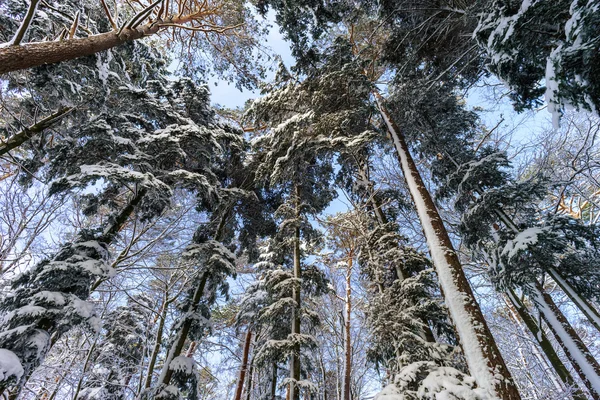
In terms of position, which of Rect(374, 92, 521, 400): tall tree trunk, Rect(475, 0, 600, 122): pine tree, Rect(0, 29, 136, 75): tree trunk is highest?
Rect(0, 29, 136, 75): tree trunk

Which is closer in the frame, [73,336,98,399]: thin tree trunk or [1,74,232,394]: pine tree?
[1,74,232,394]: pine tree

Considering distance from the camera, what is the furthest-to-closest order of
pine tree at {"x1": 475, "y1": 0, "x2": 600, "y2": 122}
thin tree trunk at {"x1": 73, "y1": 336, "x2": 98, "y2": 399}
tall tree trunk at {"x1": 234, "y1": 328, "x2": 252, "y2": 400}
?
1. tall tree trunk at {"x1": 234, "y1": 328, "x2": 252, "y2": 400}
2. thin tree trunk at {"x1": 73, "y1": 336, "x2": 98, "y2": 399}
3. pine tree at {"x1": 475, "y1": 0, "x2": 600, "y2": 122}

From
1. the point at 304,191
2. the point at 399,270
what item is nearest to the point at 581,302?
the point at 399,270

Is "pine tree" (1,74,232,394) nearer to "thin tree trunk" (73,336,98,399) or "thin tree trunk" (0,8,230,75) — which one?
"thin tree trunk" (0,8,230,75)

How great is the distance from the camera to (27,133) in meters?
5.32

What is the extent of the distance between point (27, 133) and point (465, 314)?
8.43 meters

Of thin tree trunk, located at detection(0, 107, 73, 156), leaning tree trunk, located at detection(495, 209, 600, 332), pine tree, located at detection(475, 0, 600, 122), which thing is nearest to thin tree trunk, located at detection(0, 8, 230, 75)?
thin tree trunk, located at detection(0, 107, 73, 156)

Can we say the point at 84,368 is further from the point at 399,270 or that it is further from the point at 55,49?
the point at 399,270

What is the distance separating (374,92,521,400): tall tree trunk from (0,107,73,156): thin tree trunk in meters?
7.80

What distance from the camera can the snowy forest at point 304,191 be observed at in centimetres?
326

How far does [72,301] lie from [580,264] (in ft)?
22.9

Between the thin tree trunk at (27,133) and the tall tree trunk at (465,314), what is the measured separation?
7.80m

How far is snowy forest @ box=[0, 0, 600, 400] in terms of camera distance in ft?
10.7

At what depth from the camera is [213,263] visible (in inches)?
230
